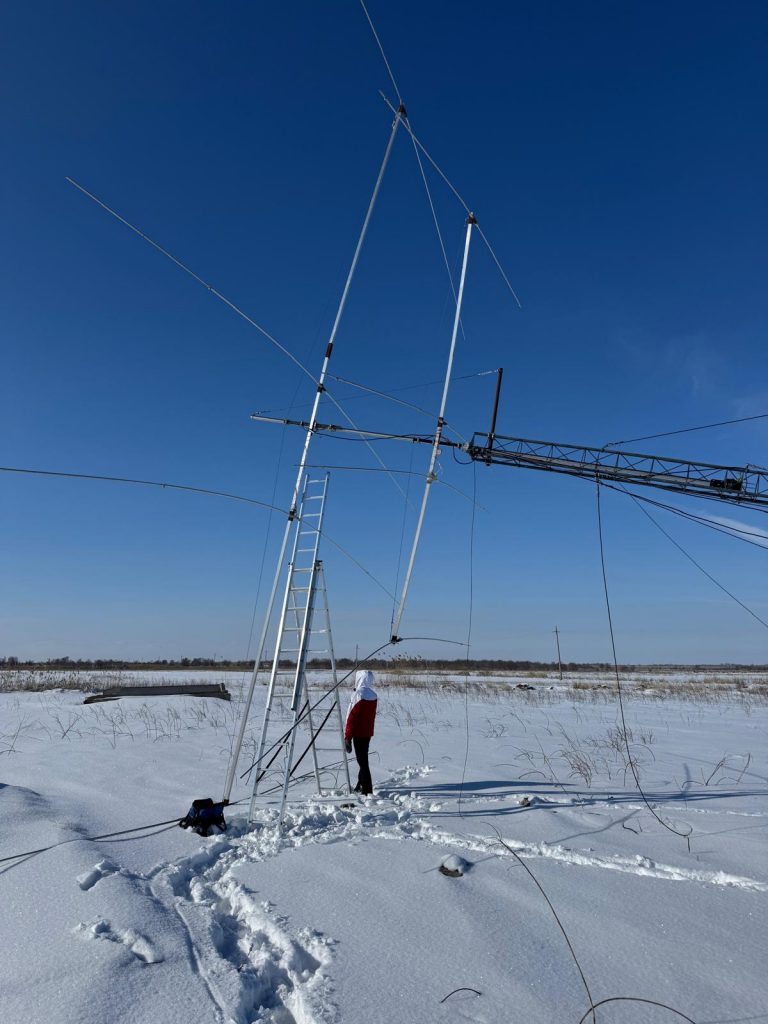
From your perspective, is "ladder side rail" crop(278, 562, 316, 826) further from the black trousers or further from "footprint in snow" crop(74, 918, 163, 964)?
"footprint in snow" crop(74, 918, 163, 964)

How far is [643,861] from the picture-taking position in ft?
16.4

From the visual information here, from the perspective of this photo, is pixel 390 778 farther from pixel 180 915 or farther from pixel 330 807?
pixel 180 915

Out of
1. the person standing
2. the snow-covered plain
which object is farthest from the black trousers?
the snow-covered plain

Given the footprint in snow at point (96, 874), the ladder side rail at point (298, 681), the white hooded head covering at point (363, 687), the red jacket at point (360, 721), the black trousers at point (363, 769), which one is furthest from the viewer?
the white hooded head covering at point (363, 687)

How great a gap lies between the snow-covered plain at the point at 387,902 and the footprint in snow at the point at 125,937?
14 mm

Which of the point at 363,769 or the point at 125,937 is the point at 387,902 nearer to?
the point at 125,937

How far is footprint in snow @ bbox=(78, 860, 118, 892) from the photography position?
4.39 m

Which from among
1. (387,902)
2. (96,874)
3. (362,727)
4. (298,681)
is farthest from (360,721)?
(96,874)

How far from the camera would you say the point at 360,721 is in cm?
832

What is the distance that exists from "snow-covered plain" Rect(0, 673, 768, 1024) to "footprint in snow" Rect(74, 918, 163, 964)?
0.05ft

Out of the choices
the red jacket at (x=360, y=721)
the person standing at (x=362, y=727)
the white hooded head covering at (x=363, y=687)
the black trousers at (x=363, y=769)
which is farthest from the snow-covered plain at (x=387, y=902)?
the white hooded head covering at (x=363, y=687)

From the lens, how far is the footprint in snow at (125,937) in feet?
11.3

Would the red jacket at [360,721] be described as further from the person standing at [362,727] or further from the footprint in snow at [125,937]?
the footprint in snow at [125,937]

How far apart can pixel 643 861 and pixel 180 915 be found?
3719mm
